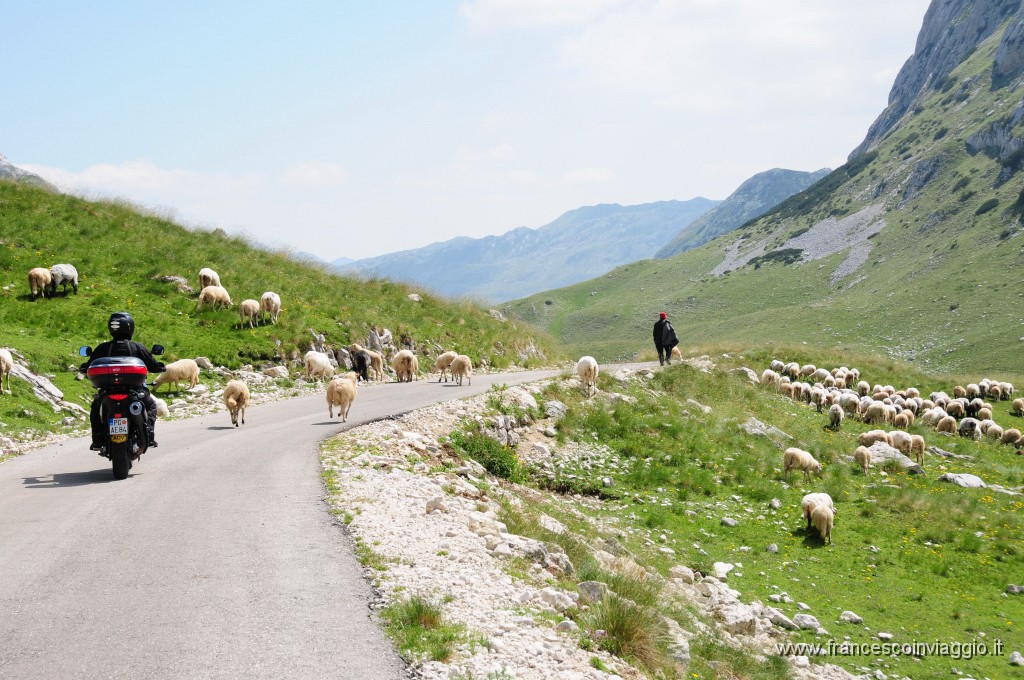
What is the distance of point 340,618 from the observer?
6.40 m

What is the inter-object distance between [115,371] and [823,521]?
16.2 m

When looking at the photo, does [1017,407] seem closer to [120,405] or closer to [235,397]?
[235,397]

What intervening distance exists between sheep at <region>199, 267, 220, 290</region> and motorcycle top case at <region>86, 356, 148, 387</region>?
739 inches

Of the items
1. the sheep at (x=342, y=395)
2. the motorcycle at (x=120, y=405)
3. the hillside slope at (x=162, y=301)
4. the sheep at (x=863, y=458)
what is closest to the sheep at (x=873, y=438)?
the sheep at (x=863, y=458)

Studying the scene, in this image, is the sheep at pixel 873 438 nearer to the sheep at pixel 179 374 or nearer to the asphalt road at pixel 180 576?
the asphalt road at pixel 180 576

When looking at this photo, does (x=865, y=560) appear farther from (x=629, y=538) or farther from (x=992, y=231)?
(x=992, y=231)

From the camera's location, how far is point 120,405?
11344 mm

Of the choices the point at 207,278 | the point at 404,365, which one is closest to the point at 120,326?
the point at 404,365

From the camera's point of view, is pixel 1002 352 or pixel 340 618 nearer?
pixel 340 618

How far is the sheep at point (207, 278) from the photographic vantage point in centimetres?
2885

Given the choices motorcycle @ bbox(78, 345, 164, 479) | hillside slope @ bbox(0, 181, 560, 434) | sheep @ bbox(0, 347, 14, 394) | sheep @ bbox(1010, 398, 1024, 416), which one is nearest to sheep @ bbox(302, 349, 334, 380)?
hillside slope @ bbox(0, 181, 560, 434)

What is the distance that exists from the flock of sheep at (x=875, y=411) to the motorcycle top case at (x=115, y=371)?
15.7 m

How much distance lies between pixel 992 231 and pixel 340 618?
509ft

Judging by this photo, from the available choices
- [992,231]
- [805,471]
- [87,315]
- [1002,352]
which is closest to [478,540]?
[805,471]
